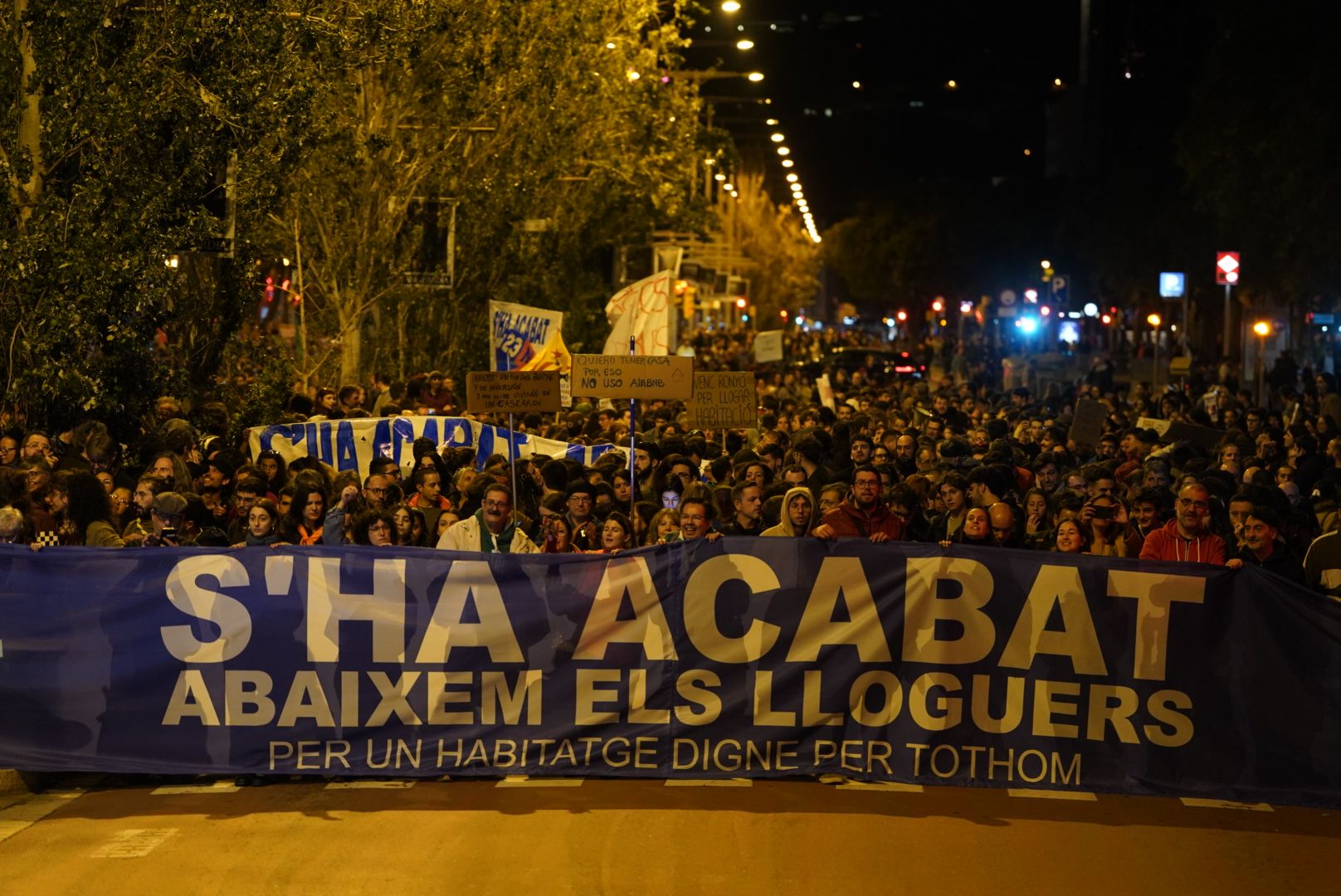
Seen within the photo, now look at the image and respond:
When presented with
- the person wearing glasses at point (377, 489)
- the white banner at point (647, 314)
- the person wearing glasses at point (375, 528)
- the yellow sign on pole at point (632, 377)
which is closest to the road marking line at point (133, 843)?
the person wearing glasses at point (375, 528)

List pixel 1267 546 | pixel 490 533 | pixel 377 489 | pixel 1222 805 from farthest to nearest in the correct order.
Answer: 1. pixel 377 489
2. pixel 490 533
3. pixel 1267 546
4. pixel 1222 805

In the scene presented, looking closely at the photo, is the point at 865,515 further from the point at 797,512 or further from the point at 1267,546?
the point at 1267,546

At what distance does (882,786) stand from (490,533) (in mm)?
2696

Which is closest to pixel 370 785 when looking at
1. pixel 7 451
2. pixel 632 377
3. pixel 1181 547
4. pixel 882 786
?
pixel 882 786

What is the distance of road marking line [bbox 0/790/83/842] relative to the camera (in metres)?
8.48

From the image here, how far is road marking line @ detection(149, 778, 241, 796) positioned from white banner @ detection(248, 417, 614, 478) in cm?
745

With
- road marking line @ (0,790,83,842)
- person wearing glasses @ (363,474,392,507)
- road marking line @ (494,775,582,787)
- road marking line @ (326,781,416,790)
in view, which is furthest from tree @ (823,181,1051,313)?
road marking line @ (0,790,83,842)

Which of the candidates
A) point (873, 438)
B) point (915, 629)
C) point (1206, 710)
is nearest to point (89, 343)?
point (873, 438)

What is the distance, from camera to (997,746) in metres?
9.20

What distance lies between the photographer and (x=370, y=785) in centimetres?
927

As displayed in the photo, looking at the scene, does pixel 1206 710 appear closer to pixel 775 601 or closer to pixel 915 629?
Result: pixel 915 629

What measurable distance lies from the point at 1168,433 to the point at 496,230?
37.8ft

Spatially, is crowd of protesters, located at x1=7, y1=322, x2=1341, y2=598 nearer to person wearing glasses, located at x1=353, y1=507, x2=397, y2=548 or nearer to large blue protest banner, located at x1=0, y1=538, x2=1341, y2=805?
person wearing glasses, located at x1=353, y1=507, x2=397, y2=548

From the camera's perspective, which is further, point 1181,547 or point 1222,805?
point 1181,547
